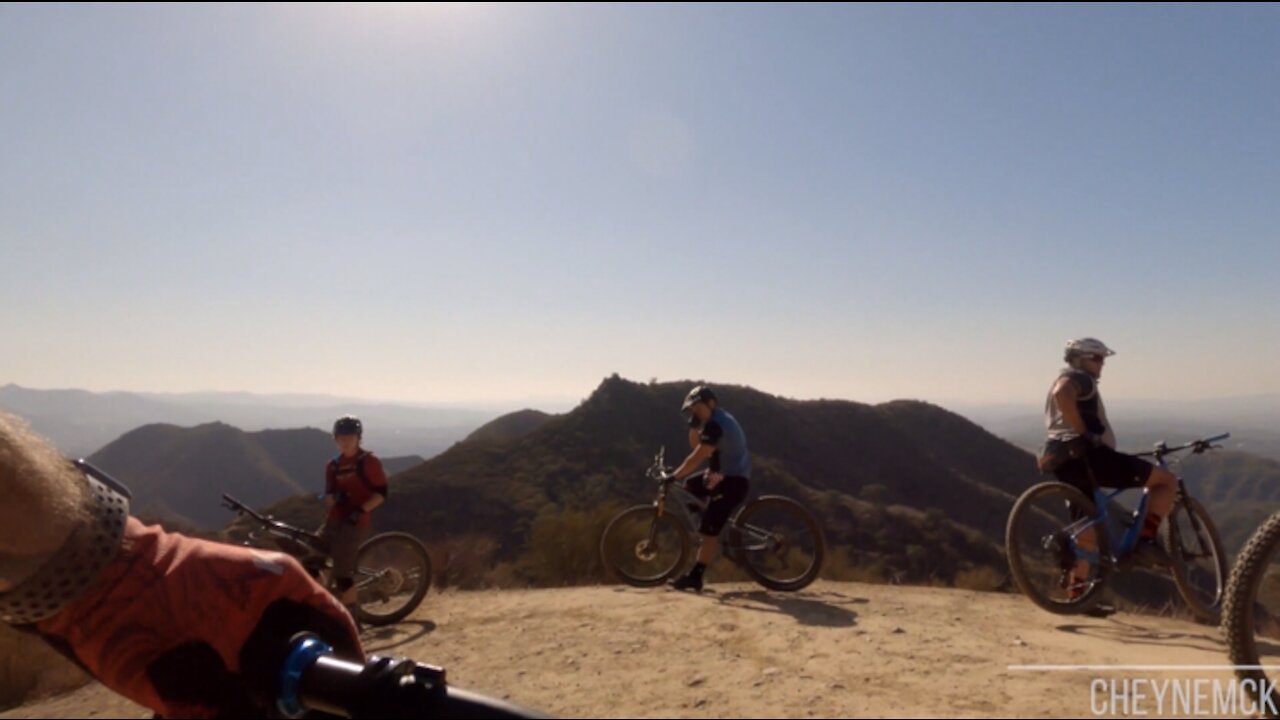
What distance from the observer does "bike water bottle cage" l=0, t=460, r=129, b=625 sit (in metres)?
1.20

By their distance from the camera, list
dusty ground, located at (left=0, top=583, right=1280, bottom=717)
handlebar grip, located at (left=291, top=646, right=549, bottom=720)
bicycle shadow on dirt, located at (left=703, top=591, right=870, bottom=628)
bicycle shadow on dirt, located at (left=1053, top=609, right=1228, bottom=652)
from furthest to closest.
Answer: bicycle shadow on dirt, located at (left=703, top=591, right=870, bottom=628)
bicycle shadow on dirt, located at (left=1053, top=609, right=1228, bottom=652)
dusty ground, located at (left=0, top=583, right=1280, bottom=717)
handlebar grip, located at (left=291, top=646, right=549, bottom=720)

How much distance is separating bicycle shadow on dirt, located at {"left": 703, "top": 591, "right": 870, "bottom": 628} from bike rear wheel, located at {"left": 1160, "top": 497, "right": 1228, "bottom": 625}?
101 inches

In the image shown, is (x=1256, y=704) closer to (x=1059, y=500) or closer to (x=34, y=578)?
(x=1059, y=500)

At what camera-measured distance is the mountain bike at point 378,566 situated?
7113 millimetres

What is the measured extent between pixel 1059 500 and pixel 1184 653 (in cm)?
A: 150

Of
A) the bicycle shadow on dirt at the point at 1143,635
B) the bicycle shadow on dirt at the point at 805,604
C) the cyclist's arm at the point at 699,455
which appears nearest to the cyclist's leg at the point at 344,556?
the cyclist's arm at the point at 699,455

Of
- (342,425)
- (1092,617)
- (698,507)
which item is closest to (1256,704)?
(1092,617)

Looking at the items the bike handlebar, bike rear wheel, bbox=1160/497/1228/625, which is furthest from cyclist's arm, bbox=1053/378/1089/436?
the bike handlebar

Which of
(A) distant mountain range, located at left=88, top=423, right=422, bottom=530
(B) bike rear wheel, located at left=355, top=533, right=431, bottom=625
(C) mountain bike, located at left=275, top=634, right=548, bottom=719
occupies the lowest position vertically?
(A) distant mountain range, located at left=88, top=423, right=422, bottom=530

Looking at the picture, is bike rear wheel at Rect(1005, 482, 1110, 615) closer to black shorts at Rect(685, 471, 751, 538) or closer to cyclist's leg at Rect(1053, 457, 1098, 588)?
cyclist's leg at Rect(1053, 457, 1098, 588)

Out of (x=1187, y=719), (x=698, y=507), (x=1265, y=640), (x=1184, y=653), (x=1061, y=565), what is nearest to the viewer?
(x=1187, y=719)

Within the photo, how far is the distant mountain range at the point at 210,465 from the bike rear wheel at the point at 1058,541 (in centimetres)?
3826

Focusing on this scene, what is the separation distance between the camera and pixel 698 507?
8.32 meters

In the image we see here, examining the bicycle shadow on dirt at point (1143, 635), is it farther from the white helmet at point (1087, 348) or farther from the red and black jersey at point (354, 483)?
the red and black jersey at point (354, 483)
